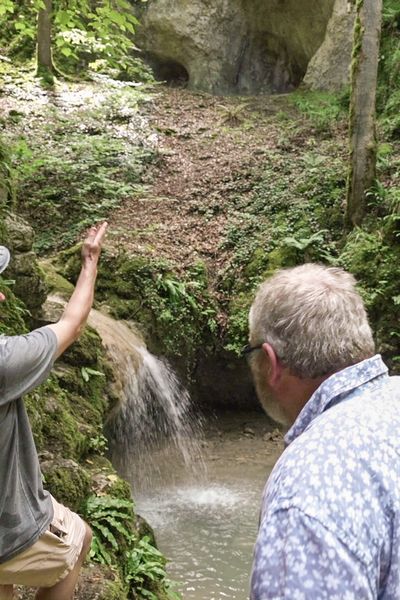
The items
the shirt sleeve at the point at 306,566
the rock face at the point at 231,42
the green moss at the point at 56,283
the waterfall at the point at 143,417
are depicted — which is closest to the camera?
the shirt sleeve at the point at 306,566

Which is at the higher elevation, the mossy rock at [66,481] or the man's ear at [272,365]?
the man's ear at [272,365]

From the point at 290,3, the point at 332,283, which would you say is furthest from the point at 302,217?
the point at 290,3

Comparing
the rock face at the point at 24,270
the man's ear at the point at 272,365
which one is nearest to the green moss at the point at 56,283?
the rock face at the point at 24,270

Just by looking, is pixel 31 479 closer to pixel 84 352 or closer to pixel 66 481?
pixel 66 481

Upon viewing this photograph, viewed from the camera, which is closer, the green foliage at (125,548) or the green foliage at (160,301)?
the green foliage at (125,548)

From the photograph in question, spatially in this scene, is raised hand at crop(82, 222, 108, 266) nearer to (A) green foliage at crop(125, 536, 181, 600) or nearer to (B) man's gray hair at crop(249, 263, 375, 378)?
(B) man's gray hair at crop(249, 263, 375, 378)

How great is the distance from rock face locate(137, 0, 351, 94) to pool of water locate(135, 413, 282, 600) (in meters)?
13.4

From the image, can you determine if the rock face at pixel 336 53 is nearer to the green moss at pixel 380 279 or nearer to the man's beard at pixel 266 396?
the green moss at pixel 380 279

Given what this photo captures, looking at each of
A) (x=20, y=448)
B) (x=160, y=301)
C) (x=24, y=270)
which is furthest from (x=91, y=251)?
(x=160, y=301)

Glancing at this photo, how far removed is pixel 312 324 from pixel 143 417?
279 inches

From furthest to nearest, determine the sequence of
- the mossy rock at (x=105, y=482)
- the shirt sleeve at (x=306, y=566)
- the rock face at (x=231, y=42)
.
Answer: the rock face at (x=231, y=42) → the mossy rock at (x=105, y=482) → the shirt sleeve at (x=306, y=566)

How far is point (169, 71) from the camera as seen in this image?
2109cm

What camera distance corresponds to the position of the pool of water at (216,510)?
6207 mm

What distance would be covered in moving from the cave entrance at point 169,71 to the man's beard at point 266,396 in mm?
20242
